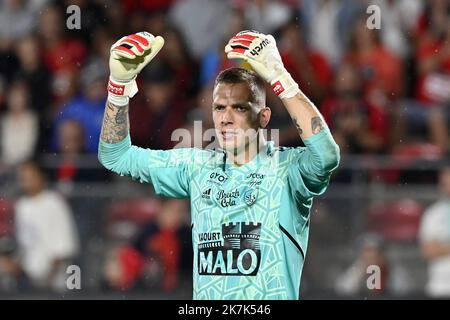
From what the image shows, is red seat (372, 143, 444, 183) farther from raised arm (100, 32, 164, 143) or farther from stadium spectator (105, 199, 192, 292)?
raised arm (100, 32, 164, 143)

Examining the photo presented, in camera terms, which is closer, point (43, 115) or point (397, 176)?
point (397, 176)

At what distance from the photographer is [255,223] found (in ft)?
18.1

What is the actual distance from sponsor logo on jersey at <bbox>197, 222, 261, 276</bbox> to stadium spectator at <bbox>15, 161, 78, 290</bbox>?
4.52 m

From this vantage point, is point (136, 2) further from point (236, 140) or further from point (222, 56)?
point (236, 140)

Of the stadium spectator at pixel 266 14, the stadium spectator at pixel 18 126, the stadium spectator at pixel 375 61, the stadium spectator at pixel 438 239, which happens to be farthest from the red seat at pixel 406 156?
the stadium spectator at pixel 18 126

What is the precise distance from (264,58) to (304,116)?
12.7 inches

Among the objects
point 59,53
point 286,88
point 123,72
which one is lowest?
point 286,88

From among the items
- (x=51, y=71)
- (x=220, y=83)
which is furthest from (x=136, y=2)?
(x=220, y=83)

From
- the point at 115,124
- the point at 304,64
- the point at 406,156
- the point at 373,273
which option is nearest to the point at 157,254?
the point at 373,273

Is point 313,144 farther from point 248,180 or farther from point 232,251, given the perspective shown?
point 232,251

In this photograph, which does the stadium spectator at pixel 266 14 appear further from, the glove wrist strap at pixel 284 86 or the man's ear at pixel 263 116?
the glove wrist strap at pixel 284 86

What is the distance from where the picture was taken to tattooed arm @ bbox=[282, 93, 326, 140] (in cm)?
530

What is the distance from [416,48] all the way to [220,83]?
20.5 ft
